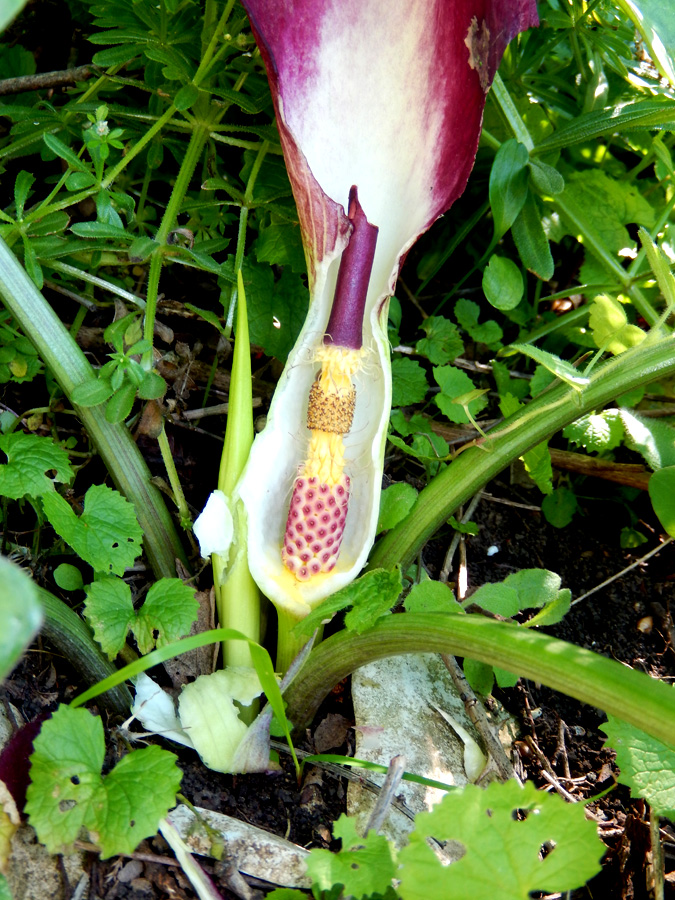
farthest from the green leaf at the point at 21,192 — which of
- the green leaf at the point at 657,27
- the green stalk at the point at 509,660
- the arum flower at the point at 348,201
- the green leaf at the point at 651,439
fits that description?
the green leaf at the point at 651,439

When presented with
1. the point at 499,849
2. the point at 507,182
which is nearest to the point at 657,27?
the point at 507,182

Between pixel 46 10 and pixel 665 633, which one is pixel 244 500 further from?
pixel 46 10

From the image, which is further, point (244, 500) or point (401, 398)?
point (401, 398)

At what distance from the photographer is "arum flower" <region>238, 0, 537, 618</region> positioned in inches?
44.1

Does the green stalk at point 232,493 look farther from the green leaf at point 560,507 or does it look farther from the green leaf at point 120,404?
the green leaf at point 560,507

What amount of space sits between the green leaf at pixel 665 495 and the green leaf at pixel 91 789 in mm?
896

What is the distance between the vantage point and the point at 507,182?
1.40 metres

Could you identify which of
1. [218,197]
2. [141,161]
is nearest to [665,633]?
[218,197]

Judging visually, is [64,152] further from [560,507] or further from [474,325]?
[560,507]

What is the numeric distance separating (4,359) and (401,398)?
2.21 ft

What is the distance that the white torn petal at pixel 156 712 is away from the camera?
1.11m

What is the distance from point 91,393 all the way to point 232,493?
244mm

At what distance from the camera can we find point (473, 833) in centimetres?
83

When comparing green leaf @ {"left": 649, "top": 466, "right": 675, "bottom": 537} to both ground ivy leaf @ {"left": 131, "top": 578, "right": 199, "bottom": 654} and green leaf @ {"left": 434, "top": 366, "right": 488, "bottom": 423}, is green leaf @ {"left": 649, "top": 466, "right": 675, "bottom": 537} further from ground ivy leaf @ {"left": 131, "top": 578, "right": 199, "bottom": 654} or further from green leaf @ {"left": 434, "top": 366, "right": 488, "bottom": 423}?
ground ivy leaf @ {"left": 131, "top": 578, "right": 199, "bottom": 654}
